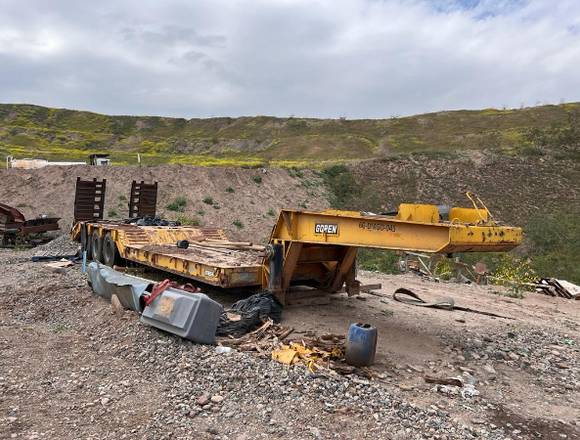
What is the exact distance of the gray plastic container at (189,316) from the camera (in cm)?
610

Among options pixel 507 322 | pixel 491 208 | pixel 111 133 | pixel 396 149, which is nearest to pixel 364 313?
pixel 507 322

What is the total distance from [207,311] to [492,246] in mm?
3258

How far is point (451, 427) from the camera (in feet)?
14.7

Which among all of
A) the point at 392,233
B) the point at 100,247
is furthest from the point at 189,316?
the point at 100,247

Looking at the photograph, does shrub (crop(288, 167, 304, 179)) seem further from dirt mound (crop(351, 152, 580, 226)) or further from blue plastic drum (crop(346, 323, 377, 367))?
blue plastic drum (crop(346, 323, 377, 367))

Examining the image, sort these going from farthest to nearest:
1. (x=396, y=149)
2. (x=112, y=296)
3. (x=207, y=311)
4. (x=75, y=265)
Result: (x=396, y=149)
(x=75, y=265)
(x=112, y=296)
(x=207, y=311)

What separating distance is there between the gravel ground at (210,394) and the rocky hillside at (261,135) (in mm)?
29143

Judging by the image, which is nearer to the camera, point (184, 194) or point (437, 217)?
point (437, 217)

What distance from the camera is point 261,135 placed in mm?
58688

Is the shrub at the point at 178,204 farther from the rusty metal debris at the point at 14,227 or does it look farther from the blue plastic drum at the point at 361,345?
the blue plastic drum at the point at 361,345

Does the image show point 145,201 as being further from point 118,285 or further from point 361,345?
point 361,345

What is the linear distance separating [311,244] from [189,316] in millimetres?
2242

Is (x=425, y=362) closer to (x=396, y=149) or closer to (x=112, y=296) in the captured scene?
(x=112, y=296)

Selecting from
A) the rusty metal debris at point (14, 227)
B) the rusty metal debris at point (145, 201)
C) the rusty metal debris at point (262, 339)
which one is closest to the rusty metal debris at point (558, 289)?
the rusty metal debris at point (262, 339)
